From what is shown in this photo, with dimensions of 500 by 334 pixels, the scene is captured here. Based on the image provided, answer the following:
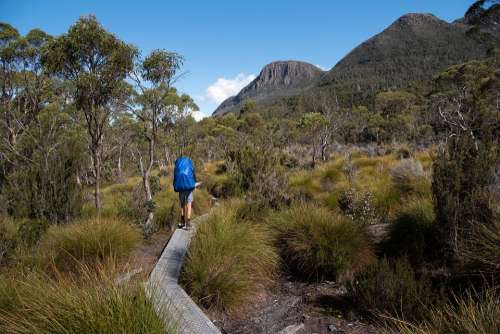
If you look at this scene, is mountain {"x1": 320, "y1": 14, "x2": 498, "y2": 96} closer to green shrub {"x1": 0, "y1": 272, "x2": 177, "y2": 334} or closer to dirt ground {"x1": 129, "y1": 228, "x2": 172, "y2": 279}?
dirt ground {"x1": 129, "y1": 228, "x2": 172, "y2": 279}

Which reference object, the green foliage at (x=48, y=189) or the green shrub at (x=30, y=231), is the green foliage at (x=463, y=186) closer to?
the green shrub at (x=30, y=231)

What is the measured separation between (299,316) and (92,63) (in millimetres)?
7662

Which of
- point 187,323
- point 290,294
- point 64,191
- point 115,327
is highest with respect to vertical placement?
point 64,191

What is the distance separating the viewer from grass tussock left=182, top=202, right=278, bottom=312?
4137 millimetres

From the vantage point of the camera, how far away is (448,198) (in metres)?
4.63

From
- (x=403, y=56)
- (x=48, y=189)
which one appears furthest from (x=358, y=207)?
(x=403, y=56)

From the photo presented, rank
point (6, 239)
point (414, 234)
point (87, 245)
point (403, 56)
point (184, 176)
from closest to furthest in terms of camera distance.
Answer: point (87, 245)
point (414, 234)
point (6, 239)
point (184, 176)
point (403, 56)

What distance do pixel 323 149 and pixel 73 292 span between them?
17.5 meters

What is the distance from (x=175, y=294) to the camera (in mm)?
3848


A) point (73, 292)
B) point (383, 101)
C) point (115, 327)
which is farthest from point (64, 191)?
point (383, 101)

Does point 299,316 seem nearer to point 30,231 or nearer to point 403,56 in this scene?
point 30,231

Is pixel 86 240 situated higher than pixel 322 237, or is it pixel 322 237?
pixel 86 240

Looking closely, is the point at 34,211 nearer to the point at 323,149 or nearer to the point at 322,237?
the point at 322,237

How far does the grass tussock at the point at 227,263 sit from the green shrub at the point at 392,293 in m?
1.34
